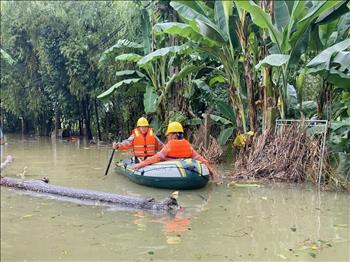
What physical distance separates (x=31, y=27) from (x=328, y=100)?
43.9 ft

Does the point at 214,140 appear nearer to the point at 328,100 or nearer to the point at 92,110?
the point at 328,100

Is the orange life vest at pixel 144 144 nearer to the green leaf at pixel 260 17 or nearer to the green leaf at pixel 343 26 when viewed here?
the green leaf at pixel 260 17

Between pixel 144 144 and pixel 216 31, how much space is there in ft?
9.24

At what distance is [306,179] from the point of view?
32.9ft

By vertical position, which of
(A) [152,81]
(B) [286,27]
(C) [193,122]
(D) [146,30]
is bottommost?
(C) [193,122]

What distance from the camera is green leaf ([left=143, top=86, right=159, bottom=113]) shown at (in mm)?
14461

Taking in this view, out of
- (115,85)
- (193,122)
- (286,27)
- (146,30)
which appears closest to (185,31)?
(286,27)

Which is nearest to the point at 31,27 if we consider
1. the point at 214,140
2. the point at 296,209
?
the point at 214,140

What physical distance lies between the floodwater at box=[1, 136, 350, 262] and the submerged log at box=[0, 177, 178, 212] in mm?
151

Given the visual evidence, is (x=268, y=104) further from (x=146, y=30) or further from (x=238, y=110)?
(x=146, y=30)

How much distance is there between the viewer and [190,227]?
6574mm

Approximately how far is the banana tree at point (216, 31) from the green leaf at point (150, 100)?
3.02m

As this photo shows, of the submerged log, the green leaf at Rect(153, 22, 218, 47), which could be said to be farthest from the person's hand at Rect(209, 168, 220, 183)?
the green leaf at Rect(153, 22, 218, 47)

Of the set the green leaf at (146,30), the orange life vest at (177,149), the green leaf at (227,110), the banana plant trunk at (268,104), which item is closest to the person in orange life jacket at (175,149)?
the orange life vest at (177,149)
